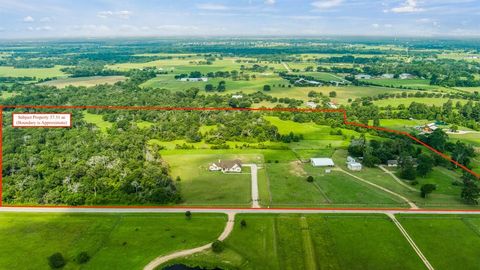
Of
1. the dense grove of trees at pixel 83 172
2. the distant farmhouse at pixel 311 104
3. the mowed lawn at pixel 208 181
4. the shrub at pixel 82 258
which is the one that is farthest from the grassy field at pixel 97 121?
the distant farmhouse at pixel 311 104

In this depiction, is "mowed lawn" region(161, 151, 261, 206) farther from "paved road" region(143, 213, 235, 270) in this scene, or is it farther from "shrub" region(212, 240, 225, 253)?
"shrub" region(212, 240, 225, 253)

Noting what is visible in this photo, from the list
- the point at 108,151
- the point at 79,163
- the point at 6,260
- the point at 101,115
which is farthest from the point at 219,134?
the point at 6,260

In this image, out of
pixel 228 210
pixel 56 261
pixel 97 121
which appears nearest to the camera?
pixel 56 261

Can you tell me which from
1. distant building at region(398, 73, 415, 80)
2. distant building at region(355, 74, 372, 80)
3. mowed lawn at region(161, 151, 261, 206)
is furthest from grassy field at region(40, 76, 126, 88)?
distant building at region(398, 73, 415, 80)

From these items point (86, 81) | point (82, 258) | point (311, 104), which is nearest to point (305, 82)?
point (311, 104)

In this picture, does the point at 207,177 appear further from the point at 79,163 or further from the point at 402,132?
the point at 402,132

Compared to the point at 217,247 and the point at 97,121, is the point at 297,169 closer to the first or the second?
the point at 217,247
